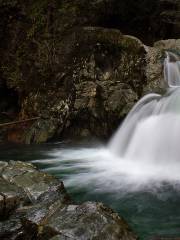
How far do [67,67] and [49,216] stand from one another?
8100mm

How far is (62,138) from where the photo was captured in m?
11.9

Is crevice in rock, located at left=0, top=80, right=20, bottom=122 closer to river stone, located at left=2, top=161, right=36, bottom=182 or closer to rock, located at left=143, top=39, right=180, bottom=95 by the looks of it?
rock, located at left=143, top=39, right=180, bottom=95

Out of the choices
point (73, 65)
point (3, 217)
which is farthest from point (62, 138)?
point (3, 217)

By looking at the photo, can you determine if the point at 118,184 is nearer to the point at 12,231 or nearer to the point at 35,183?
the point at 35,183

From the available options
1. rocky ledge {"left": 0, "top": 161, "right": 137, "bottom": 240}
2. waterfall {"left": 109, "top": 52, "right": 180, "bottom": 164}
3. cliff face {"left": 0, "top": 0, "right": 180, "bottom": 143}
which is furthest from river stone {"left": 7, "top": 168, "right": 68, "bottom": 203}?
cliff face {"left": 0, "top": 0, "right": 180, "bottom": 143}

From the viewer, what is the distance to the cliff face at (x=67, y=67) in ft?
37.2

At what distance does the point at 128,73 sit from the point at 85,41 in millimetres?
1722

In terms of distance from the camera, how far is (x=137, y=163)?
8.58 metres

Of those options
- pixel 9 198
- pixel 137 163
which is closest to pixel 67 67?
pixel 137 163

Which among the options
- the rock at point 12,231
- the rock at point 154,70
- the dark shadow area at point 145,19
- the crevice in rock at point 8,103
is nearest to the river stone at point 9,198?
the rock at point 12,231

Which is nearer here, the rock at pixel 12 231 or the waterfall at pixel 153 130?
the rock at pixel 12 231

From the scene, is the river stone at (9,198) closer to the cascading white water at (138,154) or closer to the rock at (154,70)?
the cascading white water at (138,154)

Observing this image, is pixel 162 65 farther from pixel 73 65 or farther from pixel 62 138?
pixel 62 138

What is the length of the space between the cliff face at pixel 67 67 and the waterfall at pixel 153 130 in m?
0.78
